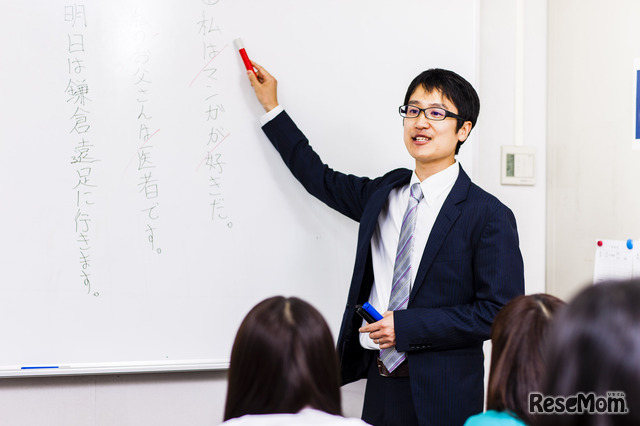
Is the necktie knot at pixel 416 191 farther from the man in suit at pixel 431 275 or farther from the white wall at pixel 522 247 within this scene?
the white wall at pixel 522 247

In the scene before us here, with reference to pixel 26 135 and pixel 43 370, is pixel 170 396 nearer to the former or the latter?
pixel 43 370

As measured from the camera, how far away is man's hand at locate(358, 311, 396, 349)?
1.62m

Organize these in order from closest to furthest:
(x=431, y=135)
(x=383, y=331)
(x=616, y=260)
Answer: (x=383, y=331) < (x=431, y=135) < (x=616, y=260)

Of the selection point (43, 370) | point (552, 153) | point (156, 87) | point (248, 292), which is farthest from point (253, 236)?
point (552, 153)

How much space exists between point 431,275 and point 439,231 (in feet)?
0.40

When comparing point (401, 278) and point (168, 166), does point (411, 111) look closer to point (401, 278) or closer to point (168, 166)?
point (401, 278)

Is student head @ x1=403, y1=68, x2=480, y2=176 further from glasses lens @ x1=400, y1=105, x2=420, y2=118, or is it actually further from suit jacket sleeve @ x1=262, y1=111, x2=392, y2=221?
suit jacket sleeve @ x1=262, y1=111, x2=392, y2=221

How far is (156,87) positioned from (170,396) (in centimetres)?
95

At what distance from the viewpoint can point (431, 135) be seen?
5.73 ft

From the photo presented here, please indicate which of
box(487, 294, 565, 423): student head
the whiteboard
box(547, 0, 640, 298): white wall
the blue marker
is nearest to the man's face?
the whiteboard

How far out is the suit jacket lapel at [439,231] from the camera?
1.67m

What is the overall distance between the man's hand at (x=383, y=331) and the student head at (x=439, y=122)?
47 centimetres

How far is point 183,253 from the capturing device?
1.88 meters

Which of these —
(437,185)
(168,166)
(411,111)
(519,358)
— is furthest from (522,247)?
(519,358)
